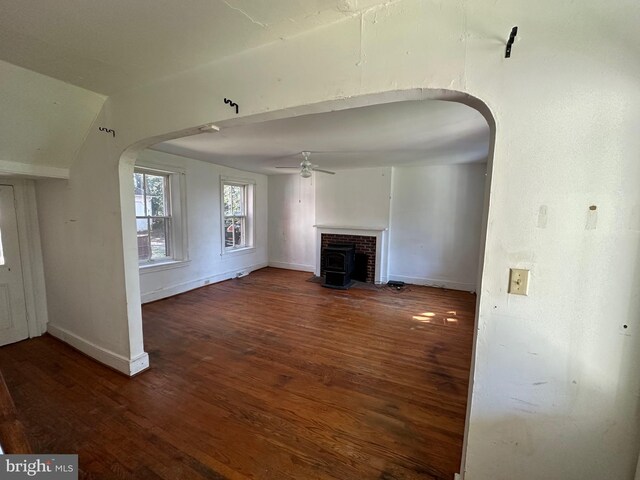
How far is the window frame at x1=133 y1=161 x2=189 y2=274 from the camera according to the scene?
4215 mm

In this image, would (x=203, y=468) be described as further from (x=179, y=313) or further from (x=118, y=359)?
(x=179, y=313)

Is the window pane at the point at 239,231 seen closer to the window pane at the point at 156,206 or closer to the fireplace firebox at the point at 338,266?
the window pane at the point at 156,206

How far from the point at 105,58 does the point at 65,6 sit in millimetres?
447

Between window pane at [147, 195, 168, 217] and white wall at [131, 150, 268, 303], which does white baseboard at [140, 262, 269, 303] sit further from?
window pane at [147, 195, 168, 217]

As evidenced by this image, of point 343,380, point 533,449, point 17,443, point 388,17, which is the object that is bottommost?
point 343,380

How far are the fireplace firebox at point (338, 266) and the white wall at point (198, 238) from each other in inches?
82.1

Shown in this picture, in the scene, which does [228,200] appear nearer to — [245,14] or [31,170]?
[31,170]

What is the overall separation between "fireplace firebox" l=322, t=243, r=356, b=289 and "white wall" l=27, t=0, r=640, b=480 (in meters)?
3.84

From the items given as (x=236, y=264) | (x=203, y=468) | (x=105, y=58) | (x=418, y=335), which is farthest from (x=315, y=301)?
(x=105, y=58)

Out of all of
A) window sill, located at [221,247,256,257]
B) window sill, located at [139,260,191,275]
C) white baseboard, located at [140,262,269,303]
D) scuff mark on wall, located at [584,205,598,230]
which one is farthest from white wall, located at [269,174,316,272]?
scuff mark on wall, located at [584,205,598,230]

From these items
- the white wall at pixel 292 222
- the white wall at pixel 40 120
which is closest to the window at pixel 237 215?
the white wall at pixel 292 222

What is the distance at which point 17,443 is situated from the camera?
0.85m

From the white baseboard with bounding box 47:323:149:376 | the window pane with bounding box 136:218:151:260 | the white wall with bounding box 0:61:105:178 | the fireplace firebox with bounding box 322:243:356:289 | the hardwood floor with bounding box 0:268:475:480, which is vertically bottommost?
Result: the hardwood floor with bounding box 0:268:475:480

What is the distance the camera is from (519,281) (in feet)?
3.35
